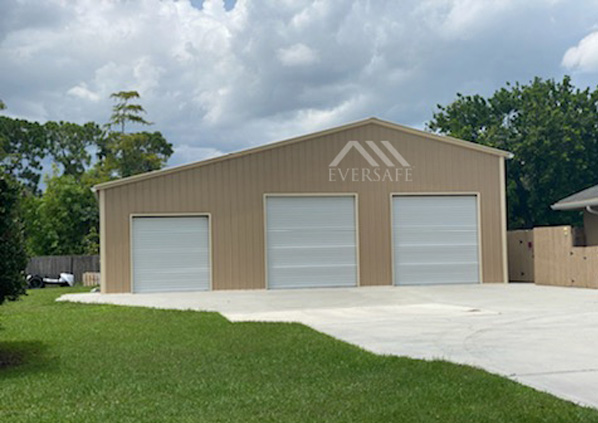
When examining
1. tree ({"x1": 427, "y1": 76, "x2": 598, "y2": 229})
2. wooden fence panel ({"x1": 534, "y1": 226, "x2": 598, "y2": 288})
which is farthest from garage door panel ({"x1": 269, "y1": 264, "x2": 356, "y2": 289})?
tree ({"x1": 427, "y1": 76, "x2": 598, "y2": 229})

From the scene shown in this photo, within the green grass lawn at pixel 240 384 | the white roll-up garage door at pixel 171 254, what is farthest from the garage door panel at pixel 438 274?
the green grass lawn at pixel 240 384

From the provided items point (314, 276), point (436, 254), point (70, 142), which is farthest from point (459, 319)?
point (70, 142)

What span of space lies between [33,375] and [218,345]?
7.85ft

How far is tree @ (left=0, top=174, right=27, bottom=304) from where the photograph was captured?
7688mm

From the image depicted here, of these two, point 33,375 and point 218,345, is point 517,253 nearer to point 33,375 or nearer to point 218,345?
point 218,345

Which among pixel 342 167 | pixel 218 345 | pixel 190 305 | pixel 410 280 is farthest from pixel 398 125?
pixel 218 345

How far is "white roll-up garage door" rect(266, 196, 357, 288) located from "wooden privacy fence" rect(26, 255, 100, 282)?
1173 cm

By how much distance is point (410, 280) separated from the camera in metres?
19.7

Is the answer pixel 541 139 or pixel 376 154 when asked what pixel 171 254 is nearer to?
pixel 376 154

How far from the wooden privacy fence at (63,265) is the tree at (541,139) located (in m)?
18.5

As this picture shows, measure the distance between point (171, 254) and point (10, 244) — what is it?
35.6 feet

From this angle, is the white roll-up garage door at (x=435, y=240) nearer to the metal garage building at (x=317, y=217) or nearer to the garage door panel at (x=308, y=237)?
the metal garage building at (x=317, y=217)

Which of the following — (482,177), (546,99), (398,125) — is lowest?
(482,177)

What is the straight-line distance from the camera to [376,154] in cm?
1978
